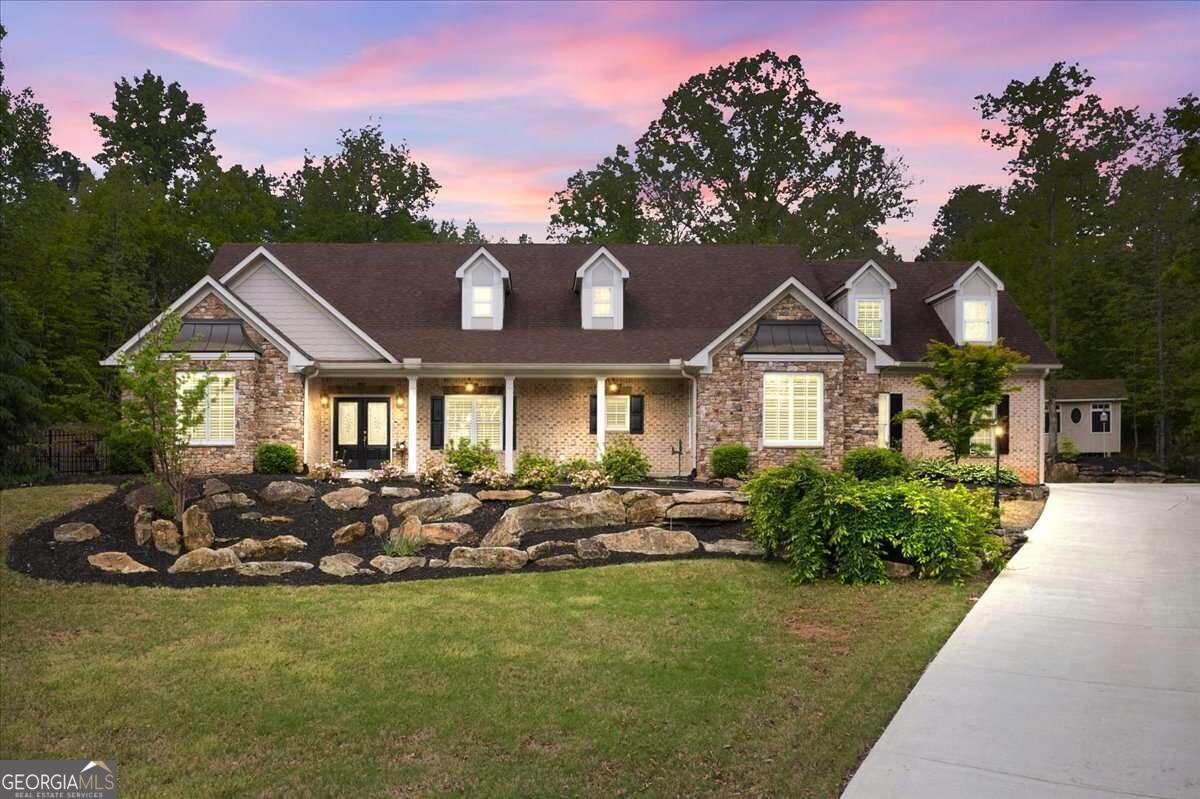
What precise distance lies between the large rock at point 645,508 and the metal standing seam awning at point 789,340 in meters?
6.82

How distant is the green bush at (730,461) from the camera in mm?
18703

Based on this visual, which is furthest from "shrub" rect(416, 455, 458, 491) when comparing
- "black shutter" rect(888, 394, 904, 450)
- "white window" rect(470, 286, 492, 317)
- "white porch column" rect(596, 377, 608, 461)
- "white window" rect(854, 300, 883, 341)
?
"white window" rect(854, 300, 883, 341)

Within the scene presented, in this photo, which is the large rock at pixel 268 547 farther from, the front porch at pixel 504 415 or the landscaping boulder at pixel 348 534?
the front porch at pixel 504 415

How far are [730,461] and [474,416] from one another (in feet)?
23.2

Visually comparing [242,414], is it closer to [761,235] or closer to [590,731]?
[590,731]

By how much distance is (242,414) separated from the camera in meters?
18.2

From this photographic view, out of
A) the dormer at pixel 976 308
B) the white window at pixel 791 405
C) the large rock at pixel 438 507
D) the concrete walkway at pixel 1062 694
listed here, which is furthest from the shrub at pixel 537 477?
the dormer at pixel 976 308

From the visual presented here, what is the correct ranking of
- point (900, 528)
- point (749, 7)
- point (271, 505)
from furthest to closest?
point (749, 7) < point (271, 505) < point (900, 528)

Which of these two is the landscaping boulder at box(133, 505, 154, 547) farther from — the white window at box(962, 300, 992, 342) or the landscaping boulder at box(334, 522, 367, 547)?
the white window at box(962, 300, 992, 342)

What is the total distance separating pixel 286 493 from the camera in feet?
46.9

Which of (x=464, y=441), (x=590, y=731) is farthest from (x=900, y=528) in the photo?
(x=464, y=441)

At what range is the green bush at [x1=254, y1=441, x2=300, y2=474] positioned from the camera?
17750mm

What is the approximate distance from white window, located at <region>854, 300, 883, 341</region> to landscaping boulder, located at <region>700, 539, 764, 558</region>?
38.9 ft

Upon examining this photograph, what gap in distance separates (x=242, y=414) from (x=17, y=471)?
5529mm
